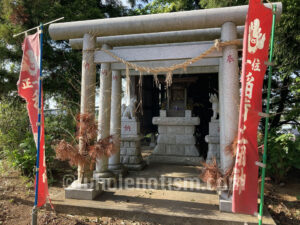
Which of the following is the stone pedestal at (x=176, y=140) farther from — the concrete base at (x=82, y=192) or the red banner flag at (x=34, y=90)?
the red banner flag at (x=34, y=90)


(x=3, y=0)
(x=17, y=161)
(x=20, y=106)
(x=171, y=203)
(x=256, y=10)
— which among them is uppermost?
(x=3, y=0)

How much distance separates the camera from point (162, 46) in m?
4.01

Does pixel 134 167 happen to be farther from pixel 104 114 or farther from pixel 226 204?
pixel 226 204

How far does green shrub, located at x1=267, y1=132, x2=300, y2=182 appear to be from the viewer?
4.88 m

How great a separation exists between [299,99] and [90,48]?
8441mm

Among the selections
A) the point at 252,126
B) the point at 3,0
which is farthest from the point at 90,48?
the point at 3,0

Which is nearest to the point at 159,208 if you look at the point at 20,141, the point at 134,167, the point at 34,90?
the point at 134,167

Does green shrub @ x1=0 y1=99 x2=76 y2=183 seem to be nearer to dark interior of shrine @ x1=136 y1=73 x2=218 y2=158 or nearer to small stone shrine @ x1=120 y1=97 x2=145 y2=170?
small stone shrine @ x1=120 y1=97 x2=145 y2=170

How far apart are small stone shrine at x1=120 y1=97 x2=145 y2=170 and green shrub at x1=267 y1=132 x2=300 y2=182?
350 cm

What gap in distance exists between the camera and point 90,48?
4.22 m

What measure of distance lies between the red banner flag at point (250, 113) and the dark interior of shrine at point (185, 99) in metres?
3.10

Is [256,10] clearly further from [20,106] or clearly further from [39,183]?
[20,106]

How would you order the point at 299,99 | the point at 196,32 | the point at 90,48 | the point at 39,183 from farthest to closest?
the point at 299,99
the point at 196,32
the point at 90,48
the point at 39,183

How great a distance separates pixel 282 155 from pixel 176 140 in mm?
3440
